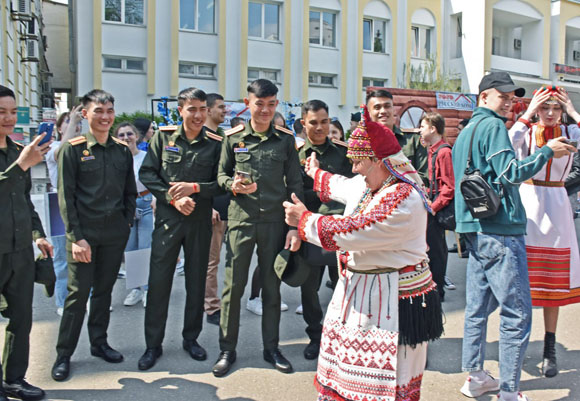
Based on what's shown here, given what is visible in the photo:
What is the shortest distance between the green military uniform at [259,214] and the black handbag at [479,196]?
1.37m

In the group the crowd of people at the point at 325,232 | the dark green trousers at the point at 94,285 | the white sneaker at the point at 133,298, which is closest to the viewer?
the crowd of people at the point at 325,232

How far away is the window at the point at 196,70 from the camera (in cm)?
2358

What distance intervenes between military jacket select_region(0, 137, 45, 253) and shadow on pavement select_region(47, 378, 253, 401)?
108 centimetres

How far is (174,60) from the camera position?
2291cm

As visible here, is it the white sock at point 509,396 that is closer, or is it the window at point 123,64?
the white sock at point 509,396

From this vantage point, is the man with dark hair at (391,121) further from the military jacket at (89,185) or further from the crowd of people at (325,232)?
the military jacket at (89,185)

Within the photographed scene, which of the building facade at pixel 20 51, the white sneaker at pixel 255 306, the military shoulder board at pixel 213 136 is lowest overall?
the white sneaker at pixel 255 306

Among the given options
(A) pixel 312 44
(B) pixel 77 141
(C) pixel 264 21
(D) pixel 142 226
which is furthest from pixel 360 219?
(A) pixel 312 44

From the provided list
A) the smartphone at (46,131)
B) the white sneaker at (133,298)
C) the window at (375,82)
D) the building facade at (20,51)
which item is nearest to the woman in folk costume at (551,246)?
the smartphone at (46,131)

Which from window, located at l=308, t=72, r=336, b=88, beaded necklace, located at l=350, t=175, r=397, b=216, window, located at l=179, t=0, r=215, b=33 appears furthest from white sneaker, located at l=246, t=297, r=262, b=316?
window, located at l=308, t=72, r=336, b=88

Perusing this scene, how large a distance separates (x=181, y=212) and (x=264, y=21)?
890 inches

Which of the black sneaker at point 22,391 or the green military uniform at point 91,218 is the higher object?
the green military uniform at point 91,218

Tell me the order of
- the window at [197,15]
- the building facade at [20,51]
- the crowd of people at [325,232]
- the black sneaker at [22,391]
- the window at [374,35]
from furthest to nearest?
the window at [374,35]
the window at [197,15]
the building facade at [20,51]
the black sneaker at [22,391]
the crowd of people at [325,232]

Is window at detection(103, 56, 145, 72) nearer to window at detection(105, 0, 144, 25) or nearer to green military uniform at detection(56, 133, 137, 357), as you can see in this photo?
window at detection(105, 0, 144, 25)
